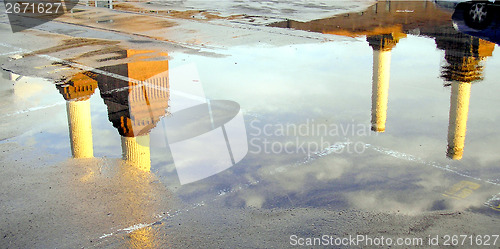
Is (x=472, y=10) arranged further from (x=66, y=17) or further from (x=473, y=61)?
(x=66, y=17)

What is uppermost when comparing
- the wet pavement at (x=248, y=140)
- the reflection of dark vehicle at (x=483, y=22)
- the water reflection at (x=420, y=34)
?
the reflection of dark vehicle at (x=483, y=22)

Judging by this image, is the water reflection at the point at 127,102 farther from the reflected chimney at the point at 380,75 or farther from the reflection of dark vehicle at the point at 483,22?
the reflection of dark vehicle at the point at 483,22

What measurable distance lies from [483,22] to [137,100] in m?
9.01

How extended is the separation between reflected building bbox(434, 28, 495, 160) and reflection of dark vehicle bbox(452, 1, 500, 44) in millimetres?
175

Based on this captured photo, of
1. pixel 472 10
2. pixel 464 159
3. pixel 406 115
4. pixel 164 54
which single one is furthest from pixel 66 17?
pixel 464 159

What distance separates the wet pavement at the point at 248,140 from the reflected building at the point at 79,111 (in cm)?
3

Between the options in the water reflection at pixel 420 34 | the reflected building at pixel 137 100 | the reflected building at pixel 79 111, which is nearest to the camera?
the reflected building at pixel 137 100

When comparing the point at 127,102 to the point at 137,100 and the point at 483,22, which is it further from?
the point at 483,22

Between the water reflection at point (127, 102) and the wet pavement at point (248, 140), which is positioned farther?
the water reflection at point (127, 102)

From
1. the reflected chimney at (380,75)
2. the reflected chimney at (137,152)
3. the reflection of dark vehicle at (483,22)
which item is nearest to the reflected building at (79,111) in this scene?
the reflected chimney at (137,152)

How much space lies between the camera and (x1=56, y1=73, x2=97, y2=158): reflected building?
7.60 meters

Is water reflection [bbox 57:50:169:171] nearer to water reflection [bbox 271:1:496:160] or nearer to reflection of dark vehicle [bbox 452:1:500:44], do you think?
water reflection [bbox 271:1:496:160]

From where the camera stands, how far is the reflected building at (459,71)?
775 cm

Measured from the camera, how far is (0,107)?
31.7ft
